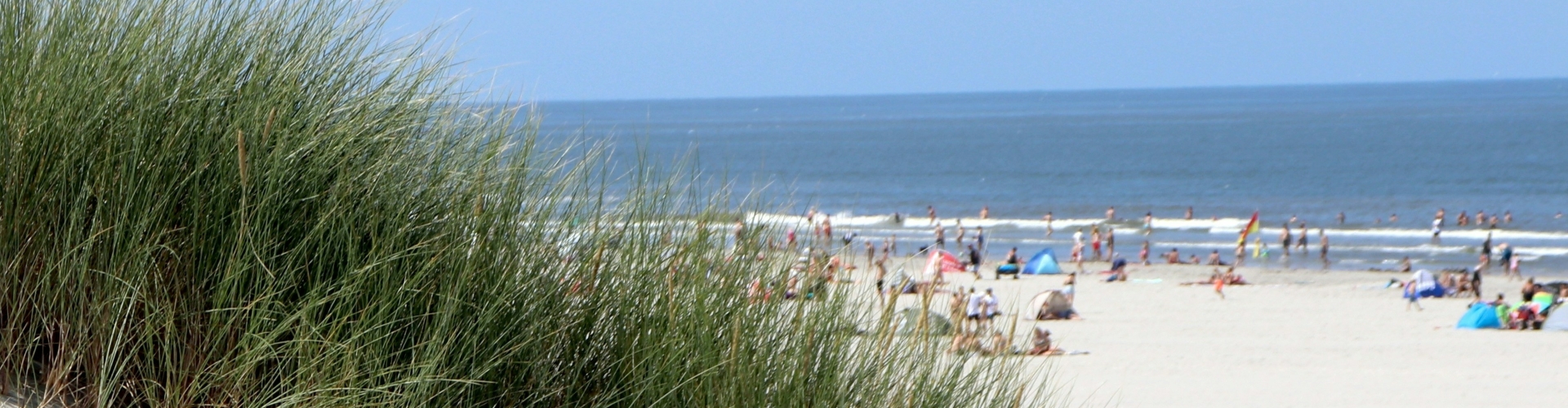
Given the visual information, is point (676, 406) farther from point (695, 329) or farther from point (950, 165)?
point (950, 165)

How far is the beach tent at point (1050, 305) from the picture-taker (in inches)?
784

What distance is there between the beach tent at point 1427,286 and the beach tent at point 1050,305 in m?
7.47

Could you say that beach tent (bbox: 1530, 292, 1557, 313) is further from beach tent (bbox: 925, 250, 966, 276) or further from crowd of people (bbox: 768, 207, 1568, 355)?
beach tent (bbox: 925, 250, 966, 276)

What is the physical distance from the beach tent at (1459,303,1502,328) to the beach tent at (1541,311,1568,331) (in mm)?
612

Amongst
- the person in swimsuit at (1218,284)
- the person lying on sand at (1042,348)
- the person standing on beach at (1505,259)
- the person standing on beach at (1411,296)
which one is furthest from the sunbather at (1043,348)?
the person standing on beach at (1505,259)

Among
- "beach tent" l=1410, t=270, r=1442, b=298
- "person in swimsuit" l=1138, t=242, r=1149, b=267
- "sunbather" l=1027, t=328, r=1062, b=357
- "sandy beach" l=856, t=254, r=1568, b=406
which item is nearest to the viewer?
"sunbather" l=1027, t=328, r=1062, b=357

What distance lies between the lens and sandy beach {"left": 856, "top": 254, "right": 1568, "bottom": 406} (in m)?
14.1

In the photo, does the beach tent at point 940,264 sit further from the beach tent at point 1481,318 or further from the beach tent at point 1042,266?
the beach tent at point 1481,318

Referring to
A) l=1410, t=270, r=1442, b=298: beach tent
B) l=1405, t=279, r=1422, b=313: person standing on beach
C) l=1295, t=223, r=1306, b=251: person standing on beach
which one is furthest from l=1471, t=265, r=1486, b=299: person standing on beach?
l=1295, t=223, r=1306, b=251: person standing on beach

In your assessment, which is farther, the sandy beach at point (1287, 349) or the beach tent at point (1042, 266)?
the beach tent at point (1042, 266)

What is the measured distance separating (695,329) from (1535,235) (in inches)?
1472

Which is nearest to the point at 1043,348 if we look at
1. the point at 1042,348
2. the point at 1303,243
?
the point at 1042,348

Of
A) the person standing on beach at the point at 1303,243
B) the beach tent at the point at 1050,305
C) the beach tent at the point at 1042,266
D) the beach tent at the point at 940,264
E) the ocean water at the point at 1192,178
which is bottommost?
the ocean water at the point at 1192,178

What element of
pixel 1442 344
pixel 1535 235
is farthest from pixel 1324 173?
pixel 1442 344
